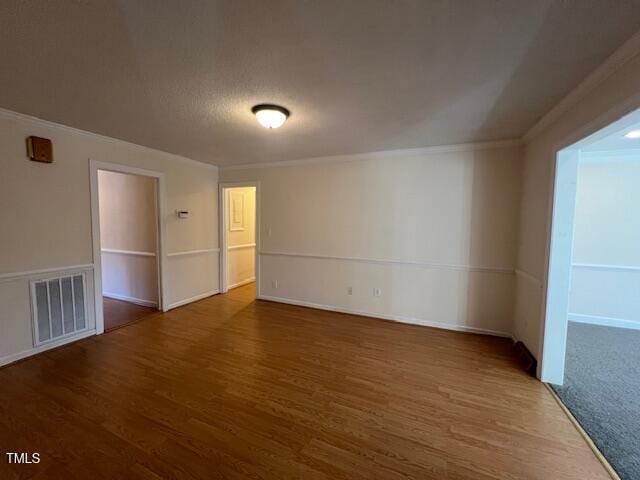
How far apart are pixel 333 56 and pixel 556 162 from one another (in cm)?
211

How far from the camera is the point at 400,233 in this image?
12.5 feet

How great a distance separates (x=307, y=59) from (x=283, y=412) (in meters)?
2.45

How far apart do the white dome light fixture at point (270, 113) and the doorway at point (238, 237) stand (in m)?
2.38

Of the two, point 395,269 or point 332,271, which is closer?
point 395,269

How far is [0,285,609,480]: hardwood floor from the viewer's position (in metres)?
1.56

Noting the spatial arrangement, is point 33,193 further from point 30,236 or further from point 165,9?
point 165,9

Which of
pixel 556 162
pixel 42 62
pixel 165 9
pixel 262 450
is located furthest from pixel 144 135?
pixel 556 162

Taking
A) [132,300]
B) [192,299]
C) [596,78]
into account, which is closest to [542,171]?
[596,78]

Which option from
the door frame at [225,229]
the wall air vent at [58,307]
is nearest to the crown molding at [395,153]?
the door frame at [225,229]

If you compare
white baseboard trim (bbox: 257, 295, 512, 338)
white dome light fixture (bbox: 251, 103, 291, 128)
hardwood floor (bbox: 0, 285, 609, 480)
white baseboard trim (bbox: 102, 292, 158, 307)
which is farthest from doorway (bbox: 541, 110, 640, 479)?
white baseboard trim (bbox: 102, 292, 158, 307)

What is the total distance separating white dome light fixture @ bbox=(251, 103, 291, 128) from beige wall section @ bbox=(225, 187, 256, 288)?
2949 millimetres

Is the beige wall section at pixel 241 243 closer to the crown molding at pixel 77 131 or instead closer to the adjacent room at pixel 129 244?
the crown molding at pixel 77 131

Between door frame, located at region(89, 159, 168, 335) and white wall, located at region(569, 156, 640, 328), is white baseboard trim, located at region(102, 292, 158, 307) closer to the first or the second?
door frame, located at region(89, 159, 168, 335)

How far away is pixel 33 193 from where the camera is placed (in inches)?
107
